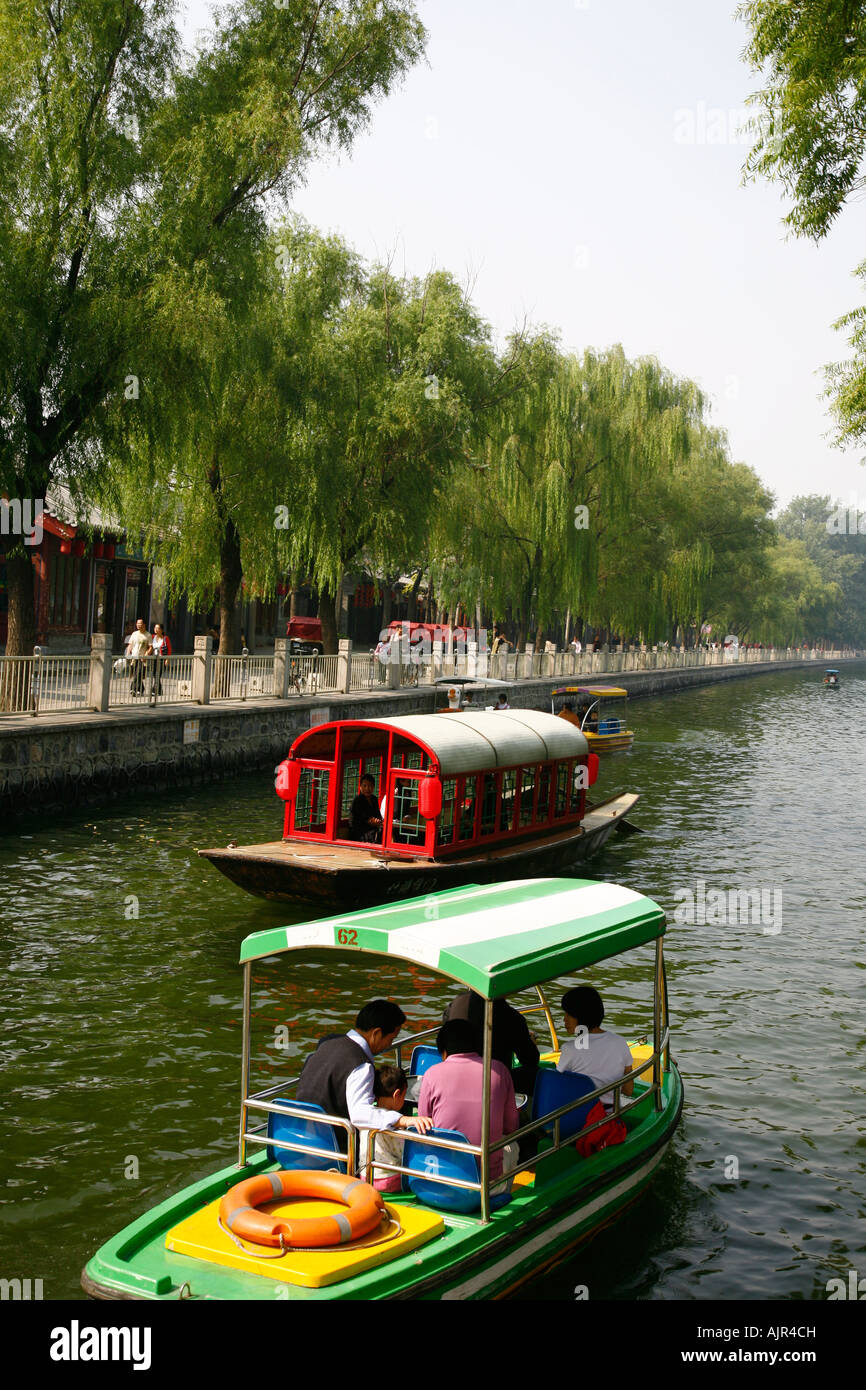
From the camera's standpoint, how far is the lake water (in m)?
8.28

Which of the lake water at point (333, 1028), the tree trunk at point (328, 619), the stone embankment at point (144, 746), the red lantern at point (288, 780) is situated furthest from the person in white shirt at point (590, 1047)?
the tree trunk at point (328, 619)

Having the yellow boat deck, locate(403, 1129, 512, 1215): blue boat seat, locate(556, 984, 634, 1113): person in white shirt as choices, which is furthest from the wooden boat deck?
the yellow boat deck

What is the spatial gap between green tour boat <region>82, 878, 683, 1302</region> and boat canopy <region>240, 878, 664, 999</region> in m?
0.01

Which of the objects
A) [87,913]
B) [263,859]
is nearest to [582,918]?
[263,859]

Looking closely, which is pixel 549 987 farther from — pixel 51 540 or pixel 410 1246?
pixel 51 540

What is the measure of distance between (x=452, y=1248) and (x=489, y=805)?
36.3 ft

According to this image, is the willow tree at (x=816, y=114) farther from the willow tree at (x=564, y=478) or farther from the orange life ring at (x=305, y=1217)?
the willow tree at (x=564, y=478)

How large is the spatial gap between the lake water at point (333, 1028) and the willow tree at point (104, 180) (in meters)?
6.87

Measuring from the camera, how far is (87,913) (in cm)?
1528

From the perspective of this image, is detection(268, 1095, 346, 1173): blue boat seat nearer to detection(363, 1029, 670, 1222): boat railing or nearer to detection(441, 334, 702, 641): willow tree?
detection(363, 1029, 670, 1222): boat railing
